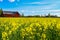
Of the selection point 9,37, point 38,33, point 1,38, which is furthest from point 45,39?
point 1,38

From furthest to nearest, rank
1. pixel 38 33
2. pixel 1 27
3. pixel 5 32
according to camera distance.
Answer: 1. pixel 1 27
2. pixel 5 32
3. pixel 38 33

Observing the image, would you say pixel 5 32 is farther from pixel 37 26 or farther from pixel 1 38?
pixel 37 26

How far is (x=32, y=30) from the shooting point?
8570mm

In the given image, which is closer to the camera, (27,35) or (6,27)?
(27,35)

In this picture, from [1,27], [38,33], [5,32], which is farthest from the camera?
[1,27]

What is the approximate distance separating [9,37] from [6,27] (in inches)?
29.0

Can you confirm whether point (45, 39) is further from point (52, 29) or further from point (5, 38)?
point (5, 38)

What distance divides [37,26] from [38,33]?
417 millimetres

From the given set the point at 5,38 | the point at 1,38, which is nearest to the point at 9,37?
the point at 5,38

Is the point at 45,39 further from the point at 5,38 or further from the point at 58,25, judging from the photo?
the point at 5,38

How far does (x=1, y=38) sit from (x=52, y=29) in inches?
79.7

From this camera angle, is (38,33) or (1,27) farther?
(1,27)

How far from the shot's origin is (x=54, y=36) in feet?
28.7

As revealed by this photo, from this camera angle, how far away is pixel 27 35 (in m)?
8.49
